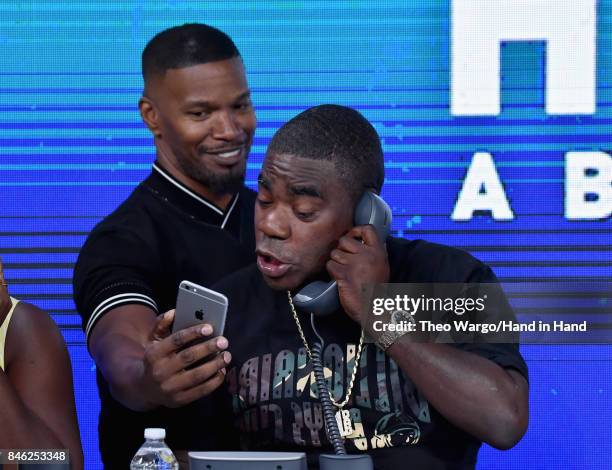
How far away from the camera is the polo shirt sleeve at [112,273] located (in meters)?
2.80

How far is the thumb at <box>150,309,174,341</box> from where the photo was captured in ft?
7.38

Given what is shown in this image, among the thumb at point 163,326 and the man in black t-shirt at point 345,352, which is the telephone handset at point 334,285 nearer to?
the man in black t-shirt at point 345,352

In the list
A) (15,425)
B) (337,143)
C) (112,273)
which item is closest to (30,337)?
(15,425)

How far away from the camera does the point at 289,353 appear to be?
2.54 metres

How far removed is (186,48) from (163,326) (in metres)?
1.05

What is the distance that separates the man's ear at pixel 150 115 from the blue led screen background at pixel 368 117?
215 millimetres

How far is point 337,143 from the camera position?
2.52 meters

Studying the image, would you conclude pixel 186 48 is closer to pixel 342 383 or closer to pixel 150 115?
pixel 150 115

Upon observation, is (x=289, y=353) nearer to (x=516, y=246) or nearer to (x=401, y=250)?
(x=401, y=250)

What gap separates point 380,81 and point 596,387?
96 cm

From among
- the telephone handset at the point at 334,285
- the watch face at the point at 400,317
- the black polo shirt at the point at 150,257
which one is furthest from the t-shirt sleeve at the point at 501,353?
the black polo shirt at the point at 150,257

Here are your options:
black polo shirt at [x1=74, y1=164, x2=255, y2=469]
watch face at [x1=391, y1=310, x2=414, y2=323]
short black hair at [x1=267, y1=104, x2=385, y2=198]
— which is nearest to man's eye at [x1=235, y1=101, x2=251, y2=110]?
black polo shirt at [x1=74, y1=164, x2=255, y2=469]

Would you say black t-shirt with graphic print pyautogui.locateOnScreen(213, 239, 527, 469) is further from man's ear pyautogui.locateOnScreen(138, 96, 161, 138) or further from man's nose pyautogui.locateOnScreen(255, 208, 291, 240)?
man's ear pyautogui.locateOnScreen(138, 96, 161, 138)

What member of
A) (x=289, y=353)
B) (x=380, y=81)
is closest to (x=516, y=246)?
(x=380, y=81)
